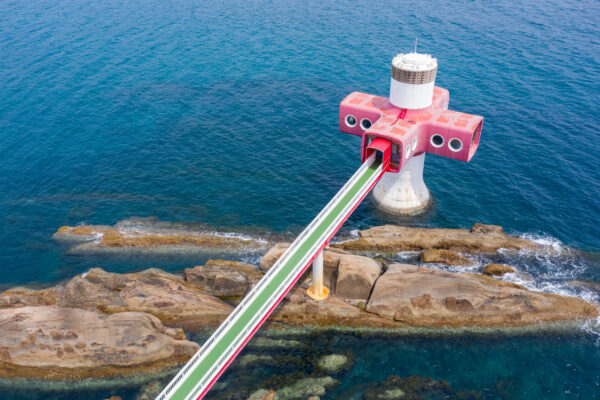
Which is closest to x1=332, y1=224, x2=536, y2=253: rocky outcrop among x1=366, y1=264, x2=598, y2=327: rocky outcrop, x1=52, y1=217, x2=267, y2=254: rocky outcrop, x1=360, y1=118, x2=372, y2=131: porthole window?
x1=366, y1=264, x2=598, y2=327: rocky outcrop

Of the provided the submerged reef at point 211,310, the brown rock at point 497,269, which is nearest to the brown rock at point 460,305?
the submerged reef at point 211,310

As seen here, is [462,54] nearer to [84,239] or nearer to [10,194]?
[84,239]

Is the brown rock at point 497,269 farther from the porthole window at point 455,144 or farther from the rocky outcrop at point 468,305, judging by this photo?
the porthole window at point 455,144

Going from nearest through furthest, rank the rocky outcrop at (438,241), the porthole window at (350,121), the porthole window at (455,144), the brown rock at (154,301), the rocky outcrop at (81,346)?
the rocky outcrop at (81,346) → the brown rock at (154,301) → the porthole window at (455,144) → the rocky outcrop at (438,241) → the porthole window at (350,121)

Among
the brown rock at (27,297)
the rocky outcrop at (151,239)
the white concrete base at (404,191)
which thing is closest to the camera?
the brown rock at (27,297)

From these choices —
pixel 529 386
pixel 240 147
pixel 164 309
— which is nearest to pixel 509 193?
pixel 529 386

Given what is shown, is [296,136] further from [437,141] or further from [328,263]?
[328,263]

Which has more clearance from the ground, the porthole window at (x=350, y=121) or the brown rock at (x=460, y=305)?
the porthole window at (x=350, y=121)

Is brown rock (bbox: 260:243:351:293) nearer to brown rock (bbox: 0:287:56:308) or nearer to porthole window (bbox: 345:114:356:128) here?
porthole window (bbox: 345:114:356:128)
